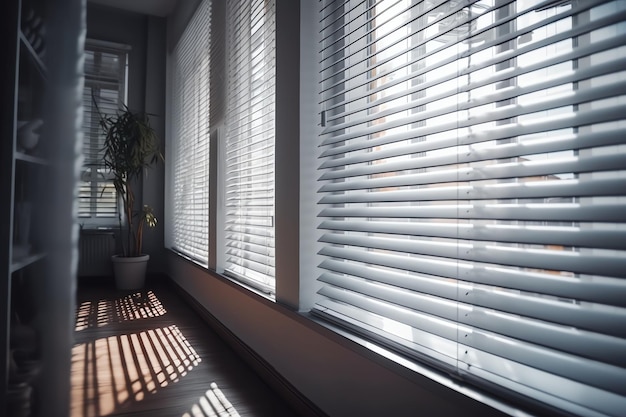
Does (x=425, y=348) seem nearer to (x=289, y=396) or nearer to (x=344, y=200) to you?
(x=344, y=200)

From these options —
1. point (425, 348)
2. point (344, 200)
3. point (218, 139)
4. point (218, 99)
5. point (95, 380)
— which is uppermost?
point (218, 99)

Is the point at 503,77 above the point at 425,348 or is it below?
above

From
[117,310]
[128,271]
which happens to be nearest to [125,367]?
[117,310]

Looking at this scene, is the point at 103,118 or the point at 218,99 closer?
the point at 218,99

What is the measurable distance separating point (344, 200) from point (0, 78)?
1.13 metres

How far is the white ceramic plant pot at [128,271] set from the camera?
5.00 m

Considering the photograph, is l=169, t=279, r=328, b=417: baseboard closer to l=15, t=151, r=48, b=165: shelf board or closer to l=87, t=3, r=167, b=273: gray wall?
l=15, t=151, r=48, b=165: shelf board

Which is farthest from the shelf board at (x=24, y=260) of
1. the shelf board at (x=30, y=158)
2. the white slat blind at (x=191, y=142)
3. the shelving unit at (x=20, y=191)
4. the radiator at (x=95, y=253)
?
the radiator at (x=95, y=253)

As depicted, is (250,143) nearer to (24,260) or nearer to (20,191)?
(20,191)

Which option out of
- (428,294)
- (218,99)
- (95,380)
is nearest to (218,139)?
(218,99)

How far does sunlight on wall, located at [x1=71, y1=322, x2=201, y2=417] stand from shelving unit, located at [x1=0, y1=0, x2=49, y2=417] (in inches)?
24.7

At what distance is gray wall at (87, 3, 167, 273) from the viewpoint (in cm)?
567

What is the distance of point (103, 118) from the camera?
539 centimetres

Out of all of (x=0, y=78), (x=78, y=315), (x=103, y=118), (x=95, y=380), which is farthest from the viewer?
(x=103, y=118)
